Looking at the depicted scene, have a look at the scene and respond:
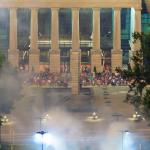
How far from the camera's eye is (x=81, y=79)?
8281 centimetres

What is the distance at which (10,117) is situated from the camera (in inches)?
2379

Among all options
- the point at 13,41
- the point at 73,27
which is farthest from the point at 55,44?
the point at 13,41

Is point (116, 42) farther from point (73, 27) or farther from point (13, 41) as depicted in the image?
point (13, 41)

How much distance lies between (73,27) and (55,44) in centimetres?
350

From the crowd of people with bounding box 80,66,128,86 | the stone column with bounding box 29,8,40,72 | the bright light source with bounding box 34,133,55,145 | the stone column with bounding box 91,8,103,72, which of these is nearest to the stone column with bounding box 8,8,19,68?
the stone column with bounding box 29,8,40,72

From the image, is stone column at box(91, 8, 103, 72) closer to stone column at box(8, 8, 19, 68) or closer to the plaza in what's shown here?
the plaza

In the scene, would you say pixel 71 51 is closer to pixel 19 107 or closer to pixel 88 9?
pixel 88 9

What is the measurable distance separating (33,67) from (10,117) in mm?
33734

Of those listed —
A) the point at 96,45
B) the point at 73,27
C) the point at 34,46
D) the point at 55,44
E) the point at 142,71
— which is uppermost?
the point at 73,27

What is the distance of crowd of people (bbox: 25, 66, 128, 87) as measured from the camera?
265ft

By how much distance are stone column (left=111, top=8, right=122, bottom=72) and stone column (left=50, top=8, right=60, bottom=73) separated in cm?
788

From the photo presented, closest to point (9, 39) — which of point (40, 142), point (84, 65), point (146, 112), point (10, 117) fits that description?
point (84, 65)

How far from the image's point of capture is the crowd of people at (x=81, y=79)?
265 ft

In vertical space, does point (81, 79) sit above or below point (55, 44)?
below
